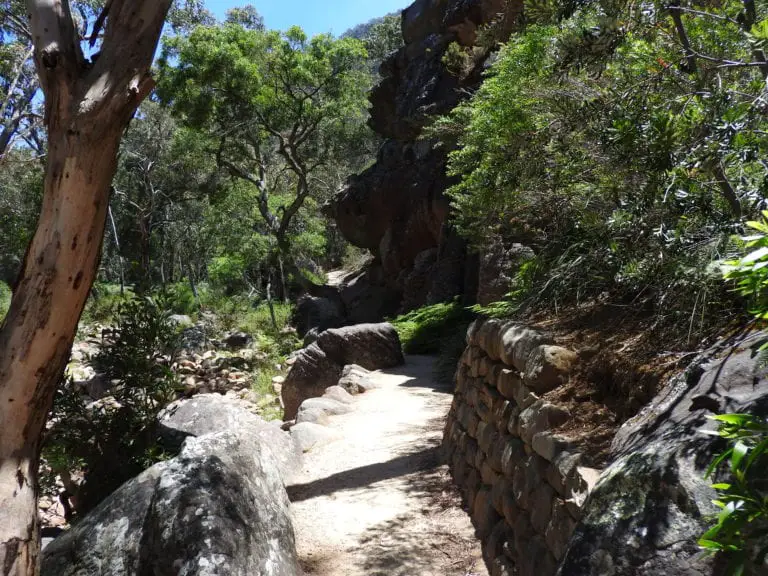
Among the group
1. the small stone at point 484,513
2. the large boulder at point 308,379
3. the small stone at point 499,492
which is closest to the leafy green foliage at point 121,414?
the small stone at point 484,513

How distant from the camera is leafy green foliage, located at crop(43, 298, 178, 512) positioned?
4.88 meters

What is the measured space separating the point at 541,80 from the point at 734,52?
1638mm

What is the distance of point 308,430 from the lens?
27.0ft

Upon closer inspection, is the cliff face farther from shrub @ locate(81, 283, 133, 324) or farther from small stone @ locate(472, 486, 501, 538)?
small stone @ locate(472, 486, 501, 538)

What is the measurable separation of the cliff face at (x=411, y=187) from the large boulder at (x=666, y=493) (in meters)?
15.5

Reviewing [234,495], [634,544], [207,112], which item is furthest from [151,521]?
[207,112]

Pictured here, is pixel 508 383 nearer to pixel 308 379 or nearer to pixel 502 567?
pixel 502 567

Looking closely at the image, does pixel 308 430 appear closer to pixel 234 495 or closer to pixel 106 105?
pixel 234 495

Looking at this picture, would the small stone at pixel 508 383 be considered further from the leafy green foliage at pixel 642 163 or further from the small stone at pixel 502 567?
the small stone at pixel 502 567

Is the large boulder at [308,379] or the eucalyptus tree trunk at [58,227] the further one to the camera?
the large boulder at [308,379]

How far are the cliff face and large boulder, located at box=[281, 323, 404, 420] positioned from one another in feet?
16.1

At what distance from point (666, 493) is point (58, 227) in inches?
123

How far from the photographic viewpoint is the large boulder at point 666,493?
1.90 meters

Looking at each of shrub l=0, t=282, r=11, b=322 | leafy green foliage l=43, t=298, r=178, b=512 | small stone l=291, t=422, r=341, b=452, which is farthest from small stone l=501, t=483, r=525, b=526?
shrub l=0, t=282, r=11, b=322
